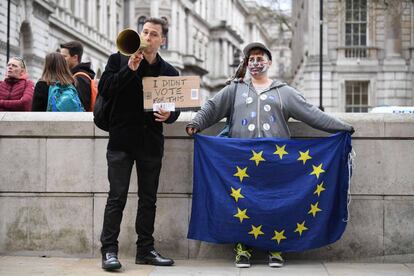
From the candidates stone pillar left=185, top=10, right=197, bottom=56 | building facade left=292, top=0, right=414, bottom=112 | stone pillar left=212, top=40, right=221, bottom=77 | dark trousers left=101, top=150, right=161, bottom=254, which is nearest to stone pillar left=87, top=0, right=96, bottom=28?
building facade left=292, top=0, right=414, bottom=112

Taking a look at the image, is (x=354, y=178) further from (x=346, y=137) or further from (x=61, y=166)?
(x=61, y=166)

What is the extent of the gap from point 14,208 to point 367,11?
34.7 m

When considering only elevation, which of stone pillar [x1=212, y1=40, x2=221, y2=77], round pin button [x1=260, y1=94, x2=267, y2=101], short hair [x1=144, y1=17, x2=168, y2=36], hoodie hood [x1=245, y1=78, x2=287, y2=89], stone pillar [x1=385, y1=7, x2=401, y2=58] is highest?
stone pillar [x1=212, y1=40, x2=221, y2=77]

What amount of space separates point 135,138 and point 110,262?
1.16 m

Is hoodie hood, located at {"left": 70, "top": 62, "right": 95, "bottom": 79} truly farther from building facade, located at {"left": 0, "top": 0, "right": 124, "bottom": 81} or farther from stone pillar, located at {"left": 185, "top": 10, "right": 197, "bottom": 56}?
stone pillar, located at {"left": 185, "top": 10, "right": 197, "bottom": 56}

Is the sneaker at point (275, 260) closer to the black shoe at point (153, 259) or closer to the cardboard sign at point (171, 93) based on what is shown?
the black shoe at point (153, 259)

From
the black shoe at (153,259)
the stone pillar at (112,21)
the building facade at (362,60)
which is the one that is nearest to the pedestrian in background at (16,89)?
the black shoe at (153,259)

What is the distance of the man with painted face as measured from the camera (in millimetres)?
7027

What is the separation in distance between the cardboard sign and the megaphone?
1.59 ft

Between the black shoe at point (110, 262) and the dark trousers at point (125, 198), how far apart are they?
0.16 ft

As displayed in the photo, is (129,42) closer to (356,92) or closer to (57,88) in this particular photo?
(57,88)

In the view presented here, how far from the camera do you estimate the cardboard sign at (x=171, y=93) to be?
6.71 metres

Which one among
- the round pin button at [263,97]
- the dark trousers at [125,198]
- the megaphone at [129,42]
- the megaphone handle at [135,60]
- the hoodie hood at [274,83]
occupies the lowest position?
the dark trousers at [125,198]

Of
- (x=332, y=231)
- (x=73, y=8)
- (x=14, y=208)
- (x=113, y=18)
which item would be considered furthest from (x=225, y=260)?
(x=113, y=18)
